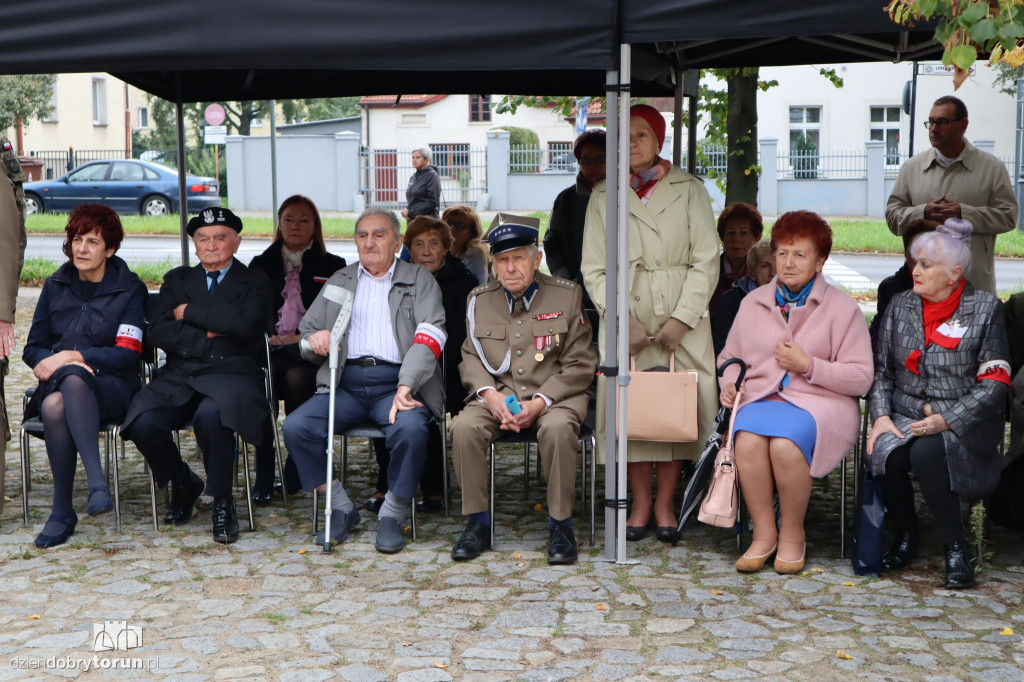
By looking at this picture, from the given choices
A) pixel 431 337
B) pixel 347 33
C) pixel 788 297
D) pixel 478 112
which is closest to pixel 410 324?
pixel 431 337

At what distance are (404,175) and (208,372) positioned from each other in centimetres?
2607

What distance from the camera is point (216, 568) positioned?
16.3ft

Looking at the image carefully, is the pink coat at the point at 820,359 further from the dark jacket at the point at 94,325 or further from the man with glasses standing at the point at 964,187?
the dark jacket at the point at 94,325

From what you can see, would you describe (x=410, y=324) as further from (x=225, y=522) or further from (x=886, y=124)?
(x=886, y=124)

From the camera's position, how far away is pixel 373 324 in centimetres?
561

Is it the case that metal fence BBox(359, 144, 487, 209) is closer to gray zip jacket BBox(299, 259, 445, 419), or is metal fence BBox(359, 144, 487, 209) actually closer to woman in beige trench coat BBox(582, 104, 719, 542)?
gray zip jacket BBox(299, 259, 445, 419)

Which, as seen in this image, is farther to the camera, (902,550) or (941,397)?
(902,550)

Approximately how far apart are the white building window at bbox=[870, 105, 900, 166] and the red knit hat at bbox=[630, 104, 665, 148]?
29.7 m

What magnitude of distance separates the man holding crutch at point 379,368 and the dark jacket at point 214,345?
9.4 inches

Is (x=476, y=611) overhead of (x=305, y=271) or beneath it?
beneath

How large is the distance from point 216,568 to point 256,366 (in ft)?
3.72

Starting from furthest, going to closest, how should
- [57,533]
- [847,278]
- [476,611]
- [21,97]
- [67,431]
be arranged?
[21,97]
[847,278]
[67,431]
[57,533]
[476,611]

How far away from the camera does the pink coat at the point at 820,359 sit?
4.90 metres

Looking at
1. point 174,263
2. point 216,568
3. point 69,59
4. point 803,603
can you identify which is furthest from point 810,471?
point 174,263
